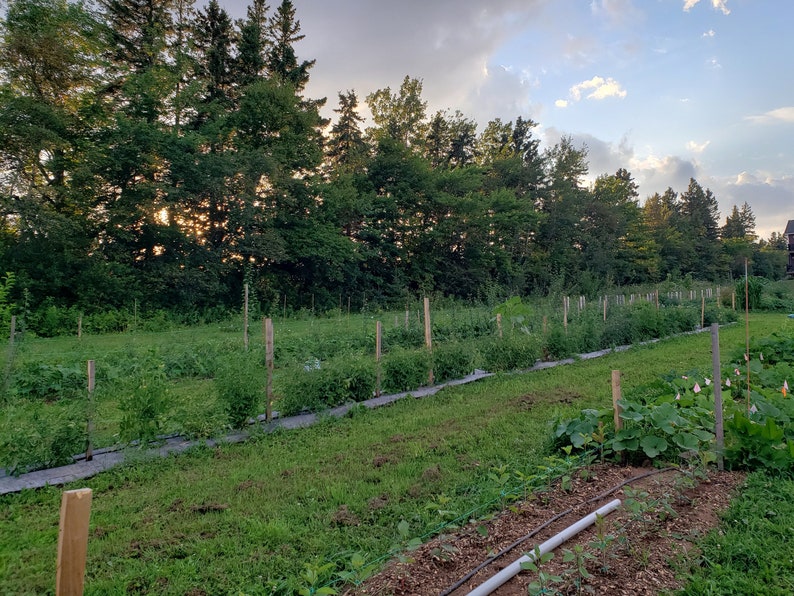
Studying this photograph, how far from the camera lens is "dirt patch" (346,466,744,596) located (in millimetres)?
2201

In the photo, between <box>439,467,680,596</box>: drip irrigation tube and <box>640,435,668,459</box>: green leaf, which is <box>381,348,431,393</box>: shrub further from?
<box>439,467,680,596</box>: drip irrigation tube

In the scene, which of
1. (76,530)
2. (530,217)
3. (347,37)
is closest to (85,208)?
(347,37)

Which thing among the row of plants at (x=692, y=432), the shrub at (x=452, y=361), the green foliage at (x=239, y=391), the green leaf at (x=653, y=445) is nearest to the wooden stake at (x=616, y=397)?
the row of plants at (x=692, y=432)

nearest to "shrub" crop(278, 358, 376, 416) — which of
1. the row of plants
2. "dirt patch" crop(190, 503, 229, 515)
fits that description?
"dirt patch" crop(190, 503, 229, 515)

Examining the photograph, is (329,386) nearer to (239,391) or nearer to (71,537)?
(239,391)

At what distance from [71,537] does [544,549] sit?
2.10 metres

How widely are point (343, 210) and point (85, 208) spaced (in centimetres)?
1200

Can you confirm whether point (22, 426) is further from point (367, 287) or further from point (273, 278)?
point (367, 287)

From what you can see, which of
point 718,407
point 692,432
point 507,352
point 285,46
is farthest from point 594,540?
point 285,46

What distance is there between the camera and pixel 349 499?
3.42 metres

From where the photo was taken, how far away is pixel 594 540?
2535mm

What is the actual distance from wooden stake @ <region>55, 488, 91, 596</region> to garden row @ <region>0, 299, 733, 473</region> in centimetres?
363

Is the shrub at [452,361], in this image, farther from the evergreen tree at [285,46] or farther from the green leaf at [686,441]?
the evergreen tree at [285,46]

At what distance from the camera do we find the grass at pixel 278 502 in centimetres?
257
